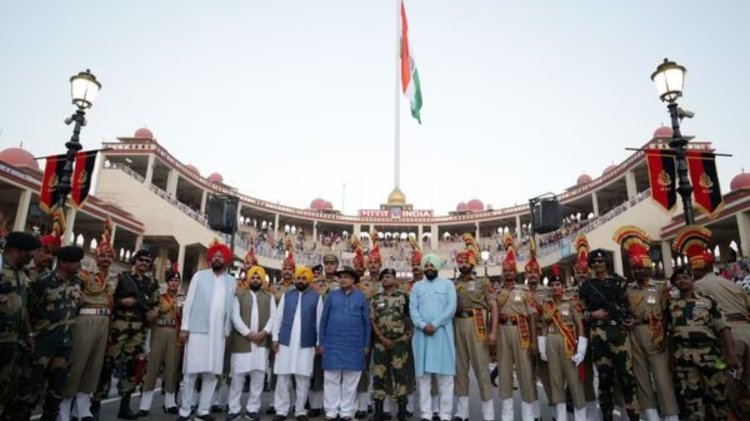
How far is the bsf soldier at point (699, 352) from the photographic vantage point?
4.44m

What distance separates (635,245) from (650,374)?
1477 millimetres

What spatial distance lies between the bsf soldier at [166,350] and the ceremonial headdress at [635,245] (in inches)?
236

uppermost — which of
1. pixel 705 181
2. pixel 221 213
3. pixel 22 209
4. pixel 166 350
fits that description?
pixel 22 209

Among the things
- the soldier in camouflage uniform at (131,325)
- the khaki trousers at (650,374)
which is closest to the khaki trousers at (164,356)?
the soldier in camouflage uniform at (131,325)

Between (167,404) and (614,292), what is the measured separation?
18.6 feet

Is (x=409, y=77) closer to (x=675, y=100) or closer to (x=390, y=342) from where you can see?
(x=675, y=100)

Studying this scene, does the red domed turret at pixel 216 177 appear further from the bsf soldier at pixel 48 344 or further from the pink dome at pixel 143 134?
the bsf soldier at pixel 48 344

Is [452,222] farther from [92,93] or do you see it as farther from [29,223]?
[92,93]

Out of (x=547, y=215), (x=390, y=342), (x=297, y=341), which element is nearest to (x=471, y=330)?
(x=390, y=342)

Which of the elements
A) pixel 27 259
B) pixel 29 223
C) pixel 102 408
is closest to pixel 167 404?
pixel 102 408

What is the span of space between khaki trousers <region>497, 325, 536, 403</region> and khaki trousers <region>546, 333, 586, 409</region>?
9.5 inches

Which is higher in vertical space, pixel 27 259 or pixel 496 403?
pixel 27 259

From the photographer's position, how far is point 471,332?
218 inches

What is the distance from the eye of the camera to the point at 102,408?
5.75m
